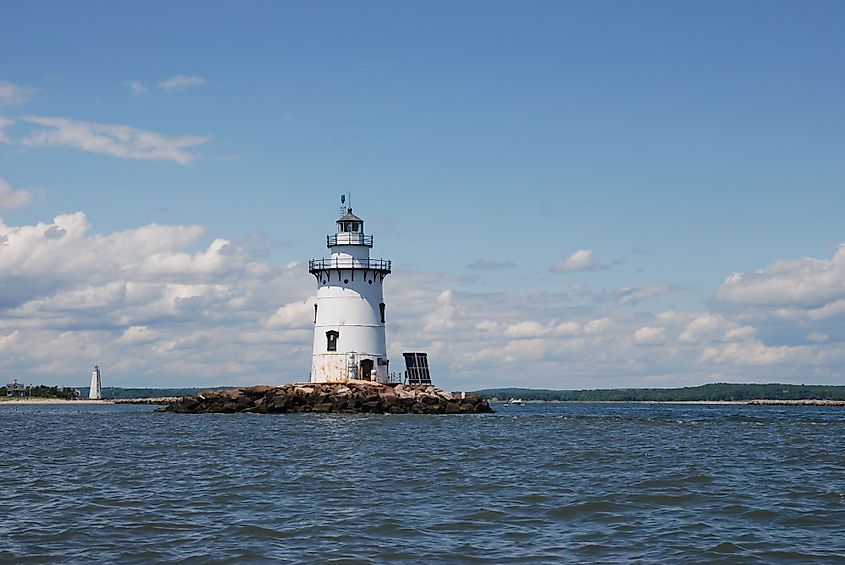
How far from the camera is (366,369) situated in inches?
2453

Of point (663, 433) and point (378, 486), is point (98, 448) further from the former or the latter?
point (663, 433)

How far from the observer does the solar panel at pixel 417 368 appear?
68050 millimetres

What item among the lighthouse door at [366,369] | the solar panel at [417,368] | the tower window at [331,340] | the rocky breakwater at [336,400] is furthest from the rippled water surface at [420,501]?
the solar panel at [417,368]

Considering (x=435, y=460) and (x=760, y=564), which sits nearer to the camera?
(x=760, y=564)

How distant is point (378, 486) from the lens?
929 inches

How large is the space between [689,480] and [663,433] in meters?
21.5

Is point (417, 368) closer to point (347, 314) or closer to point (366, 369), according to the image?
point (366, 369)

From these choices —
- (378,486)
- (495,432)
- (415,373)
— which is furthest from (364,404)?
(378,486)

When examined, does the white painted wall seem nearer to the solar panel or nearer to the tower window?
the tower window

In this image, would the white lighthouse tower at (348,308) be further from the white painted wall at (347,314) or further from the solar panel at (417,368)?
the solar panel at (417,368)

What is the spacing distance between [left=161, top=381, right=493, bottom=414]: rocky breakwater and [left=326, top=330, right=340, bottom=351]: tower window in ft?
7.71

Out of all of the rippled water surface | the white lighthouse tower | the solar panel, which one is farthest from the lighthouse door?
the rippled water surface

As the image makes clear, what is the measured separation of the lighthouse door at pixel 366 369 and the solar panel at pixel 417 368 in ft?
18.6

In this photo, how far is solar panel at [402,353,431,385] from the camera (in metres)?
68.1
